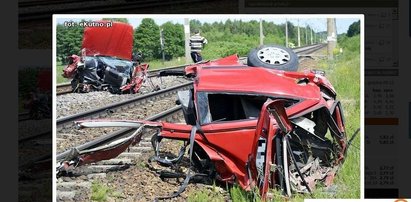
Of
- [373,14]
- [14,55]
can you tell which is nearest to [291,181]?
[373,14]

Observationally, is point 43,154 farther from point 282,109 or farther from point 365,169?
point 365,169

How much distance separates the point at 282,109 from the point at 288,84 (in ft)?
0.82

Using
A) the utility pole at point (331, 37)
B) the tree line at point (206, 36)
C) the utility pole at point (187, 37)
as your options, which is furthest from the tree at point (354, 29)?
the utility pole at point (187, 37)

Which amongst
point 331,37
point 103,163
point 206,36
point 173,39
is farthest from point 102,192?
point 331,37

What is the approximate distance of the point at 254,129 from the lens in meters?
5.78

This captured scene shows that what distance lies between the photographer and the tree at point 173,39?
597cm

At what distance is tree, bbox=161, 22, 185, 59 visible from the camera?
5969 millimetres

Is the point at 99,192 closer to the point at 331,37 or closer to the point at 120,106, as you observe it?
the point at 120,106

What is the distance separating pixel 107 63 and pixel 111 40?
190 mm

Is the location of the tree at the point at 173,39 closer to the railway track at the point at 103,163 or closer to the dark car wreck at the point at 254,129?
the dark car wreck at the point at 254,129

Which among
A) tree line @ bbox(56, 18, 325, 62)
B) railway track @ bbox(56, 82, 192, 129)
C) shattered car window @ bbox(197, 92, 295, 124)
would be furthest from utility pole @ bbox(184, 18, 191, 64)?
shattered car window @ bbox(197, 92, 295, 124)

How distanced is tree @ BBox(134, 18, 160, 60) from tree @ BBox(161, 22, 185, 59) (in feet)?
0.19

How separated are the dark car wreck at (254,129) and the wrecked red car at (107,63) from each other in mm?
311

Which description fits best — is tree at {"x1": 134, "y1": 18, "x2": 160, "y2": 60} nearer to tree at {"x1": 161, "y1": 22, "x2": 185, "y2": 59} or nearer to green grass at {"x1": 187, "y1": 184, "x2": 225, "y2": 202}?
tree at {"x1": 161, "y1": 22, "x2": 185, "y2": 59}
